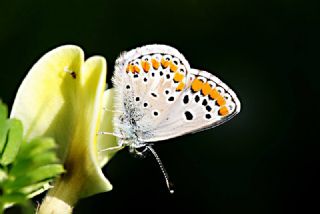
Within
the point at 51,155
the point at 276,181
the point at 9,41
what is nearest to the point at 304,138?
the point at 276,181

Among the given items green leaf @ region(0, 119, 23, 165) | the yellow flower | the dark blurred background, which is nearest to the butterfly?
the yellow flower

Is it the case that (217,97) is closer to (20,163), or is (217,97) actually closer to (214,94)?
(214,94)

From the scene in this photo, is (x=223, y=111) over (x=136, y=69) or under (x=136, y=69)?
under

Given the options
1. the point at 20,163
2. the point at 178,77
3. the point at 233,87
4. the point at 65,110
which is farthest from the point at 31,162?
the point at 233,87

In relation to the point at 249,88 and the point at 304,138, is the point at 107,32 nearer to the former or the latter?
the point at 249,88

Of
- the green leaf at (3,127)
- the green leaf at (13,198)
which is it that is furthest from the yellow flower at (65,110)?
the green leaf at (13,198)

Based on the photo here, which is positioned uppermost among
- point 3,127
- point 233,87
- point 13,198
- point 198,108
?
point 233,87

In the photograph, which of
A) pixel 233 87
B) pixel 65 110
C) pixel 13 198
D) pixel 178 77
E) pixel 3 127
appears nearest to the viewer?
pixel 13 198

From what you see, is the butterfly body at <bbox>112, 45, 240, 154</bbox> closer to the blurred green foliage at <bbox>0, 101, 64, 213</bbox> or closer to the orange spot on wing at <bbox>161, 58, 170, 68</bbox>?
the orange spot on wing at <bbox>161, 58, 170, 68</bbox>
